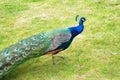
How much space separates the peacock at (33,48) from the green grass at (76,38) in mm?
448

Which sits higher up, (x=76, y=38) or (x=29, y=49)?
(x=29, y=49)

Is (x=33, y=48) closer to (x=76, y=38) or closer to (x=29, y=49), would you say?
(x=29, y=49)

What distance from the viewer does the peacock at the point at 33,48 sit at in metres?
6.05

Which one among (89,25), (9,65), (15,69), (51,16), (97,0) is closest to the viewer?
(9,65)

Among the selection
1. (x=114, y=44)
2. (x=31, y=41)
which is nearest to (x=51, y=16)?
(x=114, y=44)

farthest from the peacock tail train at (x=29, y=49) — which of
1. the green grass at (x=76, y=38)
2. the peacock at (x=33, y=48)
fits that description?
the green grass at (x=76, y=38)

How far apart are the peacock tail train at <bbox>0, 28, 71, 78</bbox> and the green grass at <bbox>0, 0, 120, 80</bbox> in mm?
456

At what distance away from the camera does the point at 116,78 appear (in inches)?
249

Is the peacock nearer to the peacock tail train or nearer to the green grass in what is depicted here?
the peacock tail train

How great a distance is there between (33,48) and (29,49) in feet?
0.24

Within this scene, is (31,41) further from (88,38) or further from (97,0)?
(97,0)

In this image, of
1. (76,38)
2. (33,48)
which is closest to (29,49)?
(33,48)

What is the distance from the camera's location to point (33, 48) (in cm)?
626

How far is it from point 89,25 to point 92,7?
1.13 metres
